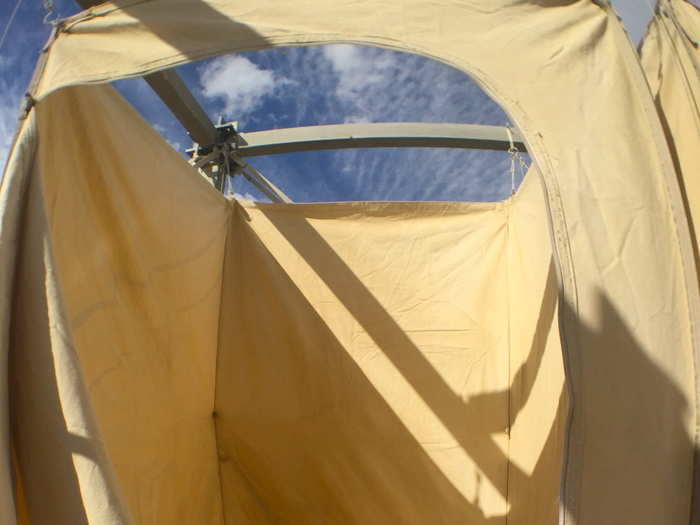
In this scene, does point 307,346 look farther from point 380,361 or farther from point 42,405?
point 42,405

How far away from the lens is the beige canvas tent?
0.72 m

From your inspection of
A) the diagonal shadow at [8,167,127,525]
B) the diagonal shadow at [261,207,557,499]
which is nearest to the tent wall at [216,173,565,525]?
the diagonal shadow at [261,207,557,499]

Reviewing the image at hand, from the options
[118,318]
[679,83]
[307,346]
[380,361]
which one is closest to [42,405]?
[118,318]

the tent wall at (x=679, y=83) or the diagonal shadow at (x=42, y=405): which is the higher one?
the tent wall at (x=679, y=83)

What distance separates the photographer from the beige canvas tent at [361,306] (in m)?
0.72

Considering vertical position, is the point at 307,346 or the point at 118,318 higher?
the point at 118,318

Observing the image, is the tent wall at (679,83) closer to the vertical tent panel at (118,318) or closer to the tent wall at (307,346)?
the tent wall at (307,346)

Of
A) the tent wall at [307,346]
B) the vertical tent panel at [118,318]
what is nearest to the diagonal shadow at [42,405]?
the vertical tent panel at [118,318]

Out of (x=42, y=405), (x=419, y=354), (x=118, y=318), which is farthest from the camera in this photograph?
(x=419, y=354)

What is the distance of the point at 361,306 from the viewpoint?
1.75 meters

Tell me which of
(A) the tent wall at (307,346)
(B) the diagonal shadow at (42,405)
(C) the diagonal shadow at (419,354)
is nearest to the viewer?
(B) the diagonal shadow at (42,405)

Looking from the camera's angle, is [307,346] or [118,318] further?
[307,346]

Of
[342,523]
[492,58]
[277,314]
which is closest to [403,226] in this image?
[277,314]

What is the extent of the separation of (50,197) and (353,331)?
1115mm
